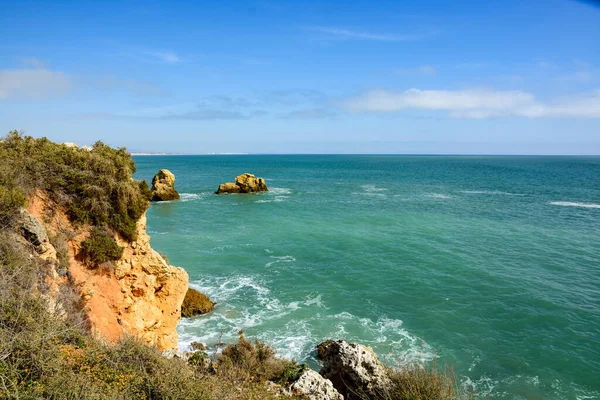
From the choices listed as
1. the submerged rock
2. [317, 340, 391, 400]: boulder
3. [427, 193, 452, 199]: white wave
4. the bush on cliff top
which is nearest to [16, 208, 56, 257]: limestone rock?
the bush on cliff top

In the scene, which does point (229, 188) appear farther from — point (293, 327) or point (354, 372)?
point (354, 372)

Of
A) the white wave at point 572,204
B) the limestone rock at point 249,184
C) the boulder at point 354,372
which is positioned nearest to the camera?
the boulder at point 354,372

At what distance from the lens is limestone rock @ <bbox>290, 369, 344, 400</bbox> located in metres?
9.25

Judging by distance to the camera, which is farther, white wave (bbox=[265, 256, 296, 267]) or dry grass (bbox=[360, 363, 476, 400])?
white wave (bbox=[265, 256, 296, 267])

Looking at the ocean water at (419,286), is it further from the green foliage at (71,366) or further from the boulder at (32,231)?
the boulder at (32,231)

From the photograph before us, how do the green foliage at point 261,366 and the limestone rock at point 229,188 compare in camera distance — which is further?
the limestone rock at point 229,188

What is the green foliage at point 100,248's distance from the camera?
1272 cm

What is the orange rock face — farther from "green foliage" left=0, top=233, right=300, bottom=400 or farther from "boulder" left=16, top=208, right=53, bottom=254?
"green foliage" left=0, top=233, right=300, bottom=400

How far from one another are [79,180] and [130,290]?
16.3ft

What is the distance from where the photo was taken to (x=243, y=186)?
203 feet

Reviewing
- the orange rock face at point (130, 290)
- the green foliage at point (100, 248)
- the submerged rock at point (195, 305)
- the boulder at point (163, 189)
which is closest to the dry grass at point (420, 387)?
the orange rock face at point (130, 290)

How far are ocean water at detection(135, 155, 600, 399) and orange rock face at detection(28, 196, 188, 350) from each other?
257cm

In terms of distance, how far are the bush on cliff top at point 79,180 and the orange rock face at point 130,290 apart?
528 mm

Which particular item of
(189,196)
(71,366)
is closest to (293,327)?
(71,366)
